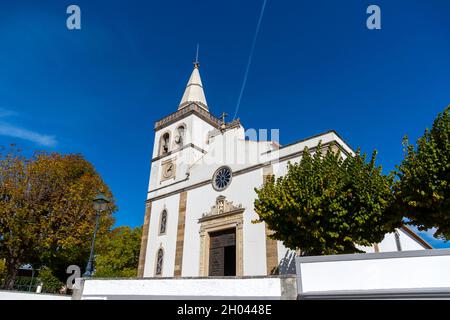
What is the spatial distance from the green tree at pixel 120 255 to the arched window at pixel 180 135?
500 inches

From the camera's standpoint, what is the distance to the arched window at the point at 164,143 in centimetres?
2578

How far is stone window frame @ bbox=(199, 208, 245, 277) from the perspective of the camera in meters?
17.2

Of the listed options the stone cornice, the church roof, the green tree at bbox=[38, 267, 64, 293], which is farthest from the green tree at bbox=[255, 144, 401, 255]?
the green tree at bbox=[38, 267, 64, 293]

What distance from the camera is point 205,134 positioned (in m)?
25.1

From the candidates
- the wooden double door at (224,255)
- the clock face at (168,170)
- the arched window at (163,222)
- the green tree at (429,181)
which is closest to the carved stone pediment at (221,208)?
the wooden double door at (224,255)

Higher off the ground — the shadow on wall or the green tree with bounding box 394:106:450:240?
the green tree with bounding box 394:106:450:240

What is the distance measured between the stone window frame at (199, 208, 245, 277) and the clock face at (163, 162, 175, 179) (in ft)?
17.3

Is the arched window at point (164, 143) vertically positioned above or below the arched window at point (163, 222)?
above

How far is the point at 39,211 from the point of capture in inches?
768

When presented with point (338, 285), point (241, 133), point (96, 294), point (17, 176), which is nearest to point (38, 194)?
point (17, 176)

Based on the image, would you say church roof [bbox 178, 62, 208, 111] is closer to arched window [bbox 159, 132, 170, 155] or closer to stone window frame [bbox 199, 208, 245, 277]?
arched window [bbox 159, 132, 170, 155]

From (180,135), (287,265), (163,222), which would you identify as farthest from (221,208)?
(180,135)

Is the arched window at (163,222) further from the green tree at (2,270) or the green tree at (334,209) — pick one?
the green tree at (334,209)

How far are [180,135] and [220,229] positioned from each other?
9231mm
